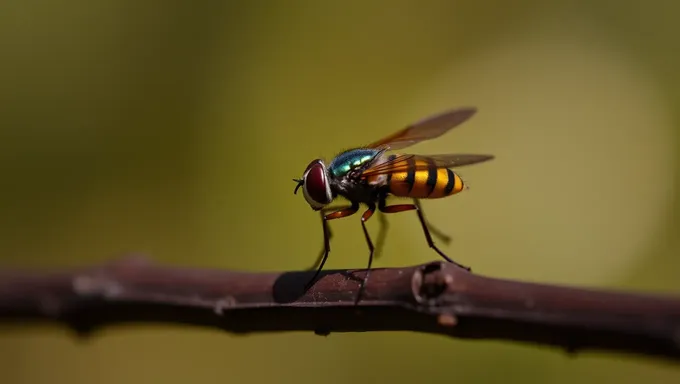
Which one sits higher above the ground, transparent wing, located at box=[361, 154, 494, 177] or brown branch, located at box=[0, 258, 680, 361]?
transparent wing, located at box=[361, 154, 494, 177]

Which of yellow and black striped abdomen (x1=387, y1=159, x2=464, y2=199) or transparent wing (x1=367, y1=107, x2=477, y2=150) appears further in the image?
transparent wing (x1=367, y1=107, x2=477, y2=150)

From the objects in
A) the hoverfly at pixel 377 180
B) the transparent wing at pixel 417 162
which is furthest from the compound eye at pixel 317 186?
the transparent wing at pixel 417 162

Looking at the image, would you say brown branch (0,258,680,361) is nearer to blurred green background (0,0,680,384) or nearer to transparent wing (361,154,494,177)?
transparent wing (361,154,494,177)

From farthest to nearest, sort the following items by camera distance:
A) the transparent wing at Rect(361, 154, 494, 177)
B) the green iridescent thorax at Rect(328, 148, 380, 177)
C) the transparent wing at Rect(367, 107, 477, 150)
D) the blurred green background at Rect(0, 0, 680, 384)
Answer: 1. the blurred green background at Rect(0, 0, 680, 384)
2. the transparent wing at Rect(367, 107, 477, 150)
3. the green iridescent thorax at Rect(328, 148, 380, 177)
4. the transparent wing at Rect(361, 154, 494, 177)

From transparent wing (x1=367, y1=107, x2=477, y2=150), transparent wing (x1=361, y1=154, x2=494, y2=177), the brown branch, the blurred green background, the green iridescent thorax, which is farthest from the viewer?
the blurred green background

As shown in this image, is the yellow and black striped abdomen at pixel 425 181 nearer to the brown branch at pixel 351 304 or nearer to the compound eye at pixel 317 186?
the compound eye at pixel 317 186

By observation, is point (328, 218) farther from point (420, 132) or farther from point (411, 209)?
point (420, 132)

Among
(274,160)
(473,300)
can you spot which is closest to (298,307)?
(473,300)

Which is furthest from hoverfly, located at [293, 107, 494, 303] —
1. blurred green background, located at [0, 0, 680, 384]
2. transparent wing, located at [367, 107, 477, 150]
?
blurred green background, located at [0, 0, 680, 384]
